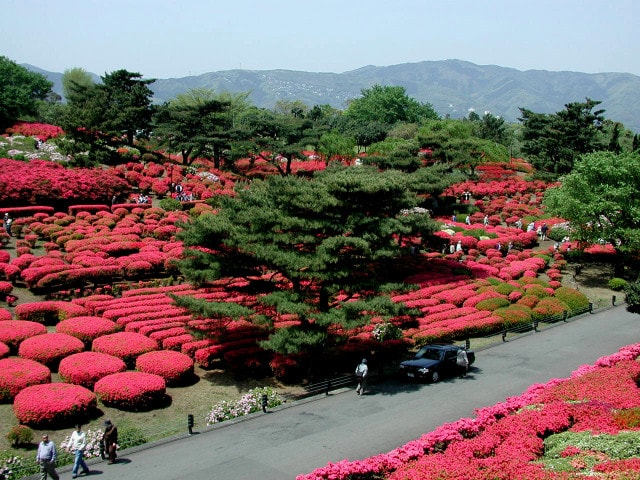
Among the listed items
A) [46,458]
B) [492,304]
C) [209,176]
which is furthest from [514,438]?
[209,176]

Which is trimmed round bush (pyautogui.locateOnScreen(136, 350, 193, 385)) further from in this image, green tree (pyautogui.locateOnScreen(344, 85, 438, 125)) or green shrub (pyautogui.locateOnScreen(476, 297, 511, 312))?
green tree (pyautogui.locateOnScreen(344, 85, 438, 125))

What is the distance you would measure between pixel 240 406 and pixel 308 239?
20.6ft

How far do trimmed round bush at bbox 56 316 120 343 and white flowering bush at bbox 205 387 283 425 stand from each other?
22.9ft

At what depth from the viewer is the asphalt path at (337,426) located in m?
14.8

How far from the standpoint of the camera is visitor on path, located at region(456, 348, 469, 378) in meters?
22.2

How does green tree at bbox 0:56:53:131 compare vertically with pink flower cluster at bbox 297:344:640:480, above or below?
above

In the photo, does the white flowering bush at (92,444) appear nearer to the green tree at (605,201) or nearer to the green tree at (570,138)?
the green tree at (605,201)

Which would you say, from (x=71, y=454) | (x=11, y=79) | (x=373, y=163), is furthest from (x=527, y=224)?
(x=11, y=79)

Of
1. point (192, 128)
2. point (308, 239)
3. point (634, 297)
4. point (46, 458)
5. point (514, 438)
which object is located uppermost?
point (192, 128)

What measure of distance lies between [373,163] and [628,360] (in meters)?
38.5

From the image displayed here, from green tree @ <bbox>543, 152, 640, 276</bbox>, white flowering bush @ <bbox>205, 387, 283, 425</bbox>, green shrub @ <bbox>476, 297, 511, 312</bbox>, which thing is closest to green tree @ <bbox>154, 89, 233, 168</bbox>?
green tree @ <bbox>543, 152, 640, 276</bbox>

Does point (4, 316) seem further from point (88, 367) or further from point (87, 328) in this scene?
point (88, 367)

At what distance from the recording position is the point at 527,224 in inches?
2024

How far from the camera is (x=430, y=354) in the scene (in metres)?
22.7
